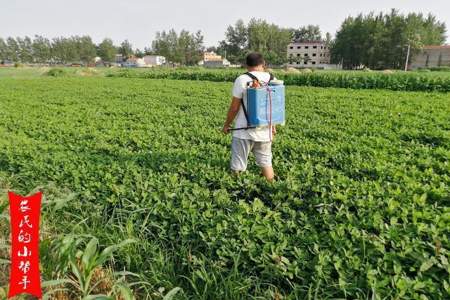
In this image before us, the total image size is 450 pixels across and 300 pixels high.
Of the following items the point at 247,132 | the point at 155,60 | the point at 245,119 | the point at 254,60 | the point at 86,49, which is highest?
the point at 86,49

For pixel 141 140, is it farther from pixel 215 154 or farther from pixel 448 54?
pixel 448 54

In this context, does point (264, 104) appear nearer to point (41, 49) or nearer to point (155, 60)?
point (155, 60)

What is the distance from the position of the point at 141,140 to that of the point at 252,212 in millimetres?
3504

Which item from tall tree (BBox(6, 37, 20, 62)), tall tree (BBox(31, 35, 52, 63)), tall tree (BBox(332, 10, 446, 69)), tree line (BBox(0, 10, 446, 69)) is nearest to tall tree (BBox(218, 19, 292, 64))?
tree line (BBox(0, 10, 446, 69))

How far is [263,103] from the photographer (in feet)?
12.1

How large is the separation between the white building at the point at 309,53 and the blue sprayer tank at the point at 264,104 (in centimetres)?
8645

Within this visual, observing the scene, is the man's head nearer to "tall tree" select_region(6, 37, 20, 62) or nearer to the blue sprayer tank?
the blue sprayer tank

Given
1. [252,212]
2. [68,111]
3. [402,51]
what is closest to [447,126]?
[252,212]

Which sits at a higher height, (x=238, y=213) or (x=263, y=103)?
(x=263, y=103)

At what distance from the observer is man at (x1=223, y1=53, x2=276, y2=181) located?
3719 millimetres

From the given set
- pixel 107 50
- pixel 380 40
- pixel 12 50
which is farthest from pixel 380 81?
pixel 12 50

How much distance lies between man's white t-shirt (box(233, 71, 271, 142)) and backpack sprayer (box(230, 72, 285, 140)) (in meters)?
0.05

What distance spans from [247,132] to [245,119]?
0.16m

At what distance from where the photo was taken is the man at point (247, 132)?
12.2 ft
